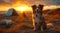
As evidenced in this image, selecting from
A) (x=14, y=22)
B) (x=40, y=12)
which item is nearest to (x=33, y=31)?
(x=40, y=12)

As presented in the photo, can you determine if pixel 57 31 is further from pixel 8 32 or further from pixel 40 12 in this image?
pixel 8 32

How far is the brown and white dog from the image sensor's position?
5.59m

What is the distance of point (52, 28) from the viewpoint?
250 inches

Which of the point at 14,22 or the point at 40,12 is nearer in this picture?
the point at 40,12

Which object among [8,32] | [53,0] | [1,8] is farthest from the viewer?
[53,0]

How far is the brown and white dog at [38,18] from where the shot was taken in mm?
5586

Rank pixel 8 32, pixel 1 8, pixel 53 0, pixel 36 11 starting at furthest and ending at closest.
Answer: pixel 53 0
pixel 1 8
pixel 8 32
pixel 36 11

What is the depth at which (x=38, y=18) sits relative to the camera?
5746 mm

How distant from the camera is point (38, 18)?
18.9 feet

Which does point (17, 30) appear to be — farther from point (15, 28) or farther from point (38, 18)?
point (38, 18)

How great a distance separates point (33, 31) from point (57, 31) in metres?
0.70

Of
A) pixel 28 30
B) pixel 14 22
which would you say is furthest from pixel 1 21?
pixel 28 30

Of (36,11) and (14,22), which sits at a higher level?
(36,11)

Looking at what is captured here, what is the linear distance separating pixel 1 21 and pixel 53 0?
17.4 feet
